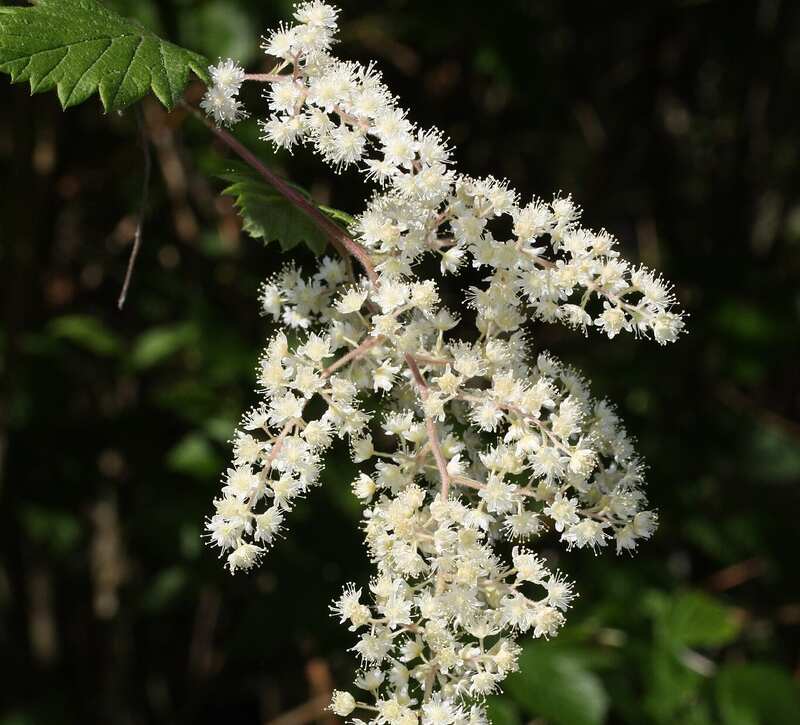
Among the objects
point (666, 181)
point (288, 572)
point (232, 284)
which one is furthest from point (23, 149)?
point (666, 181)

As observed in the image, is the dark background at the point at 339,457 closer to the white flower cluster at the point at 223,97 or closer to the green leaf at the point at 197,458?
the green leaf at the point at 197,458

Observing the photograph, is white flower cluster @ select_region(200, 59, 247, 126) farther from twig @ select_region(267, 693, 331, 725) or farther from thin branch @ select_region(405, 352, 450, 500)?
twig @ select_region(267, 693, 331, 725)

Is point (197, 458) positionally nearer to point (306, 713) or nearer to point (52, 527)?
point (52, 527)

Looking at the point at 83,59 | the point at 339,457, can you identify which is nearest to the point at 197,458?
the point at 339,457

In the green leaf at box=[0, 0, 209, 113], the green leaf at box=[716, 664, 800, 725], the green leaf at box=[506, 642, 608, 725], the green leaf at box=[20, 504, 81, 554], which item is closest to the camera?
the green leaf at box=[0, 0, 209, 113]

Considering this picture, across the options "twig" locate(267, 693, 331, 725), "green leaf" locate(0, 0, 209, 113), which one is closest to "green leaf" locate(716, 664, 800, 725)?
"twig" locate(267, 693, 331, 725)

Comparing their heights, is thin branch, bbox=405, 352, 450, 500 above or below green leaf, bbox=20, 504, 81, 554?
below
